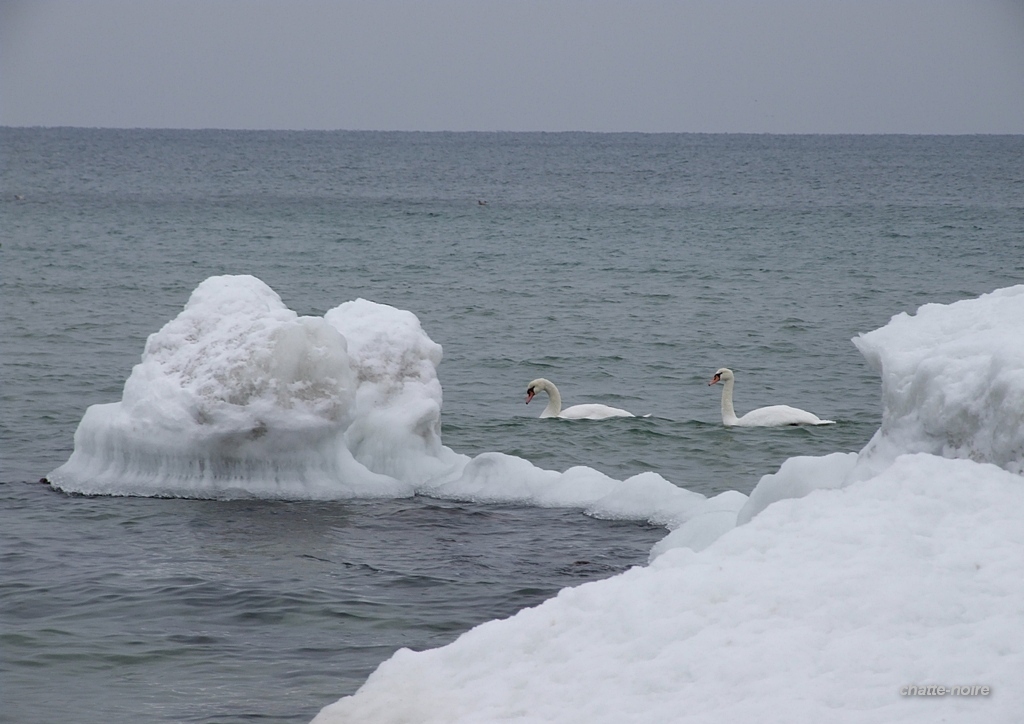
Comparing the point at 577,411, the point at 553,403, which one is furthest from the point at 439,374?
the point at 577,411

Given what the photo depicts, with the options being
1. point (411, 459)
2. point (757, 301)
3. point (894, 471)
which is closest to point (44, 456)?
point (411, 459)

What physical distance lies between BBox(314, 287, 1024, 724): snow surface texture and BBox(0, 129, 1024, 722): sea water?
5.73 feet

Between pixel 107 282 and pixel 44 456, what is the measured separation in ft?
57.1

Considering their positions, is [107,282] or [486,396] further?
[107,282]

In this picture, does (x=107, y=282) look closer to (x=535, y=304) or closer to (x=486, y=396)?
(x=535, y=304)

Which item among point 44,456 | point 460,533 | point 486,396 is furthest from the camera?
point 486,396

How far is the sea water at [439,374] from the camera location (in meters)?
8.61

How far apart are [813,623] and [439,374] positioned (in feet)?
48.6

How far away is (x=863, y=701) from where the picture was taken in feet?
17.6

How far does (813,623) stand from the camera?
5.88 meters

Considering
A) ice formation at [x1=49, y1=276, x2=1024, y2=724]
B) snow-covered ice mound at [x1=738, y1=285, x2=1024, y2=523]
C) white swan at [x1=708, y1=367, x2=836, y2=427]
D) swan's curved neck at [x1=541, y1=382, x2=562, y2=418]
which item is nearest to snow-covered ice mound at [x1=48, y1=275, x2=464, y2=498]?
ice formation at [x1=49, y1=276, x2=1024, y2=724]

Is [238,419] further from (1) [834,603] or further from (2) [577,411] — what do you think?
(1) [834,603]

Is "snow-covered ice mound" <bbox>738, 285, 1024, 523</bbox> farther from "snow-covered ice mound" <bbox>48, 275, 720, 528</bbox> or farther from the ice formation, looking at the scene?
"snow-covered ice mound" <bbox>48, 275, 720, 528</bbox>

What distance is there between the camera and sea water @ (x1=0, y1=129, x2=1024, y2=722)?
8.61 meters
